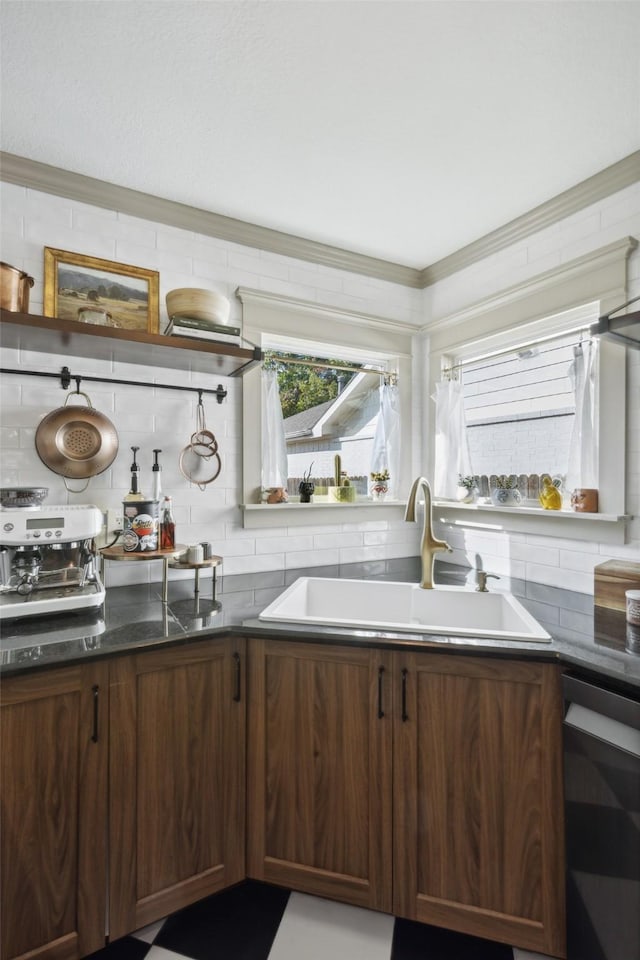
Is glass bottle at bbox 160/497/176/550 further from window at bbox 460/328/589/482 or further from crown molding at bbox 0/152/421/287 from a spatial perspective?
window at bbox 460/328/589/482

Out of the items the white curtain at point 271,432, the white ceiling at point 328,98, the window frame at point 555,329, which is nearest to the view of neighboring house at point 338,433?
the white curtain at point 271,432

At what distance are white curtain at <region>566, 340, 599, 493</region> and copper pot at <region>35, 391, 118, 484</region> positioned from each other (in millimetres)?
1912

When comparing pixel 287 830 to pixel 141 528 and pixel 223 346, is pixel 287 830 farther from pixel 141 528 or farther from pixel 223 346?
pixel 223 346

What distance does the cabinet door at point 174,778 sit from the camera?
1.41 meters

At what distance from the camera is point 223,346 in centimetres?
197

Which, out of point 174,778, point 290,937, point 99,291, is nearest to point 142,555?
point 174,778

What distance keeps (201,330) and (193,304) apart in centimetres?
12

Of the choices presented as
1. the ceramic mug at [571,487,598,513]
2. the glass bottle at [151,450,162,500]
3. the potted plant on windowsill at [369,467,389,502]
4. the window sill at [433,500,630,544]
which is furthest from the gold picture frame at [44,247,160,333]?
the ceramic mug at [571,487,598,513]

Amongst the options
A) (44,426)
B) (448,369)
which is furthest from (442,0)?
(44,426)

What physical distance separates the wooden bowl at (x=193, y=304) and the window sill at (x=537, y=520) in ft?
5.05

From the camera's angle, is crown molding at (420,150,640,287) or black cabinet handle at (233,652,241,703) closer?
black cabinet handle at (233,652,241,703)

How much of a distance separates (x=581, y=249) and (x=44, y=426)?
2.27m

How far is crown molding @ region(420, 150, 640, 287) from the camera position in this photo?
1836 mm

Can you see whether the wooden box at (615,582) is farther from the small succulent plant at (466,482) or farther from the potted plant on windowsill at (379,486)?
the potted plant on windowsill at (379,486)
